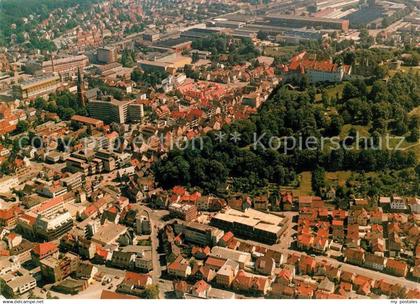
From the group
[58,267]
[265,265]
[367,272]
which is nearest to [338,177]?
[367,272]

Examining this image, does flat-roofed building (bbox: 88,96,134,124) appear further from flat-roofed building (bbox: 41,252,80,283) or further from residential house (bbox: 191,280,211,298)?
residential house (bbox: 191,280,211,298)

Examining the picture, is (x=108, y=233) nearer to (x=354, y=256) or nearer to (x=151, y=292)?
(x=151, y=292)

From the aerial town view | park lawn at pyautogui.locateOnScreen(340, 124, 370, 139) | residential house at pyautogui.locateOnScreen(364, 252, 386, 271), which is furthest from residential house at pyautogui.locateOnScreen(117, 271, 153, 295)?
park lawn at pyautogui.locateOnScreen(340, 124, 370, 139)

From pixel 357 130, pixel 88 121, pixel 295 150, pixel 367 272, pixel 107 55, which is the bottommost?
pixel 367 272

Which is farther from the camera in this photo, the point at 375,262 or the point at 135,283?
the point at 375,262

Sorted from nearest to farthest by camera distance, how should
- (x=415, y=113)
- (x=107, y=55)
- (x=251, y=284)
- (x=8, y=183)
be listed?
(x=251, y=284), (x=8, y=183), (x=415, y=113), (x=107, y=55)

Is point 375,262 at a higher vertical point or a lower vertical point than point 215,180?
lower
